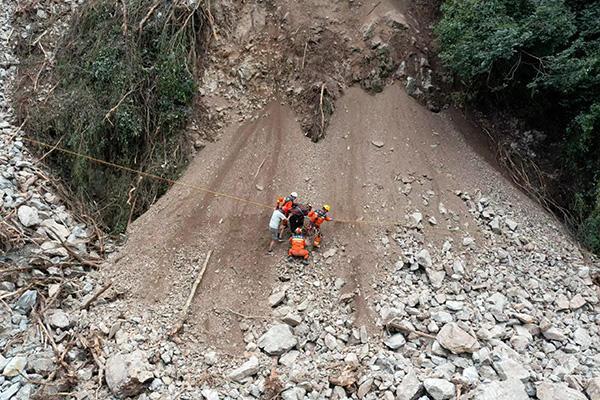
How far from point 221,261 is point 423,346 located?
407 cm

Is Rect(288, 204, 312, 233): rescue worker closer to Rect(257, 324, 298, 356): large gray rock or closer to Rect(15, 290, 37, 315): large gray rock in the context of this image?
Rect(257, 324, 298, 356): large gray rock

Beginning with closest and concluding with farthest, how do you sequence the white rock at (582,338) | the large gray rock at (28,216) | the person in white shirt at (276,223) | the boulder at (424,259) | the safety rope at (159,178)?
1. the white rock at (582,338)
2. the boulder at (424,259)
3. the person in white shirt at (276,223)
4. the large gray rock at (28,216)
5. the safety rope at (159,178)

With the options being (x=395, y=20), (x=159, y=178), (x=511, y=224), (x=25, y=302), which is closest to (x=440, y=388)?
(x=511, y=224)

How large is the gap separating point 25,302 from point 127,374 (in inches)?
101

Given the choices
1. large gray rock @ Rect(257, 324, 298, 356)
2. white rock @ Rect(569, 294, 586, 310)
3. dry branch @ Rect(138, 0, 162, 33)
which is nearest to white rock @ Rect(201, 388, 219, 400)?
large gray rock @ Rect(257, 324, 298, 356)

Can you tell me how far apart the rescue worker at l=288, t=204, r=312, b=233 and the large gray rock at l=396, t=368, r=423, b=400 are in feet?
11.1

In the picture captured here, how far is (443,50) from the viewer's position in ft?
35.8

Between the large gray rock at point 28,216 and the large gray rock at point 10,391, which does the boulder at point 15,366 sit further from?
the large gray rock at point 28,216

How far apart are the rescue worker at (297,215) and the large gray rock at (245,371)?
A: 2.66 m

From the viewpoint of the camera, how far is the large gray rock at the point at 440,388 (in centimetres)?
694

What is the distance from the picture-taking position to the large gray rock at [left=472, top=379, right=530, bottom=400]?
→ 22.4ft

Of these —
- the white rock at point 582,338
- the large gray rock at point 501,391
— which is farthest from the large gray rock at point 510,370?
the white rock at point 582,338

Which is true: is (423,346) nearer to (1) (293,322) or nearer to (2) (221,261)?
(1) (293,322)

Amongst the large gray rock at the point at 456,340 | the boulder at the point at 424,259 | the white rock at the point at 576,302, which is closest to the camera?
the large gray rock at the point at 456,340
